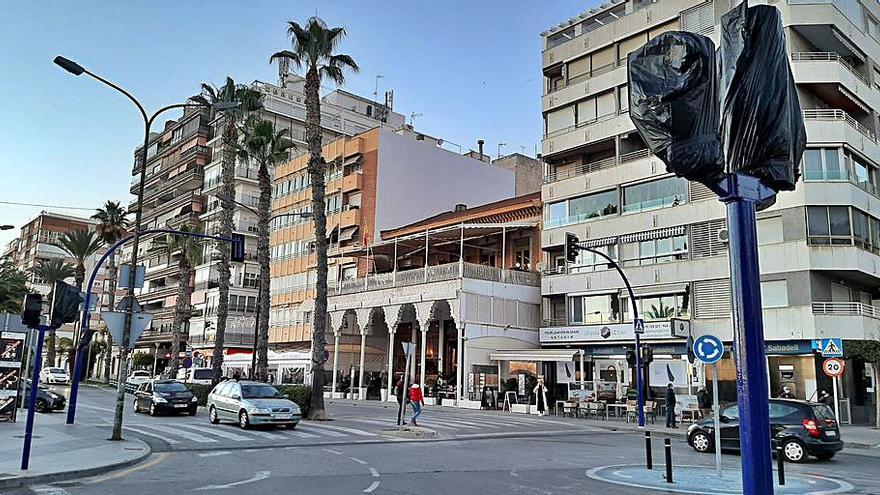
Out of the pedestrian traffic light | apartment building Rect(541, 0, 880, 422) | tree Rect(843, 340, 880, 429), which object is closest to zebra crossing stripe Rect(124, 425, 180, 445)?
the pedestrian traffic light

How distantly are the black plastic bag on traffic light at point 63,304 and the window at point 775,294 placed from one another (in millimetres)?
28592

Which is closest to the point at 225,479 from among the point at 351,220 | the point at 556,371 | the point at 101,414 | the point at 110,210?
the point at 101,414

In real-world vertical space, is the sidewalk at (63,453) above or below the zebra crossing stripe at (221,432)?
above

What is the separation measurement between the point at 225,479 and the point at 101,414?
62.1 ft

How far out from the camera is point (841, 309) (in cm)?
3188

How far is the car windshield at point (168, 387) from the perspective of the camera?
28.4 metres

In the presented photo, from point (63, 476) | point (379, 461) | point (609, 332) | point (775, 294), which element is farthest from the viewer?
point (609, 332)

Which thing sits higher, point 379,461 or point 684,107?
point 684,107

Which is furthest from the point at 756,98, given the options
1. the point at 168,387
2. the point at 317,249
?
the point at 168,387

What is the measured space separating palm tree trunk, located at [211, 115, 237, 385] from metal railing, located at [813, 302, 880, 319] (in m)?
27.6

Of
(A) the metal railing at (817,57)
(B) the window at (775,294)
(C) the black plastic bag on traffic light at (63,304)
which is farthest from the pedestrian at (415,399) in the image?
(A) the metal railing at (817,57)

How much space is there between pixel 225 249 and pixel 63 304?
26.4 metres

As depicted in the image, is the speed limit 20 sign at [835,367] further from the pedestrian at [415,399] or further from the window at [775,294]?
the pedestrian at [415,399]

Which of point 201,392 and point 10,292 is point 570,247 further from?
point 10,292
